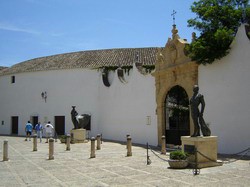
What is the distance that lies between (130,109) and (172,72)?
5.58 m

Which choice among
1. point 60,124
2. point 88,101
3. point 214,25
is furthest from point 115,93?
point 214,25

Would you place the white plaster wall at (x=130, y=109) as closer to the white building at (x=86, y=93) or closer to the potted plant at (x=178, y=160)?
the white building at (x=86, y=93)

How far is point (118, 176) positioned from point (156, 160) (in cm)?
335

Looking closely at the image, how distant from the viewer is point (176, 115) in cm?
1703

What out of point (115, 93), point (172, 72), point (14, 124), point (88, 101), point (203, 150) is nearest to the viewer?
point (203, 150)

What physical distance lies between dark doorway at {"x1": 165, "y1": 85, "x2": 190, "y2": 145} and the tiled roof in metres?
8.64

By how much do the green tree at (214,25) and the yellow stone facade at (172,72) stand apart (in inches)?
48.4

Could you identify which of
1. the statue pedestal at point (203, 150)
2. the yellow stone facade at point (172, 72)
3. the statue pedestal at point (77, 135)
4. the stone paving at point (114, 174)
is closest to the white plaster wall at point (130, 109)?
the yellow stone facade at point (172, 72)

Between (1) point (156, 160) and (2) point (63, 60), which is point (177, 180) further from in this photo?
(2) point (63, 60)

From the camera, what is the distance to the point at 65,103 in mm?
27594

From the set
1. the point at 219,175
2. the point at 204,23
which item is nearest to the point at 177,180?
the point at 219,175

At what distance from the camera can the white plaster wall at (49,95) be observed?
26.5m

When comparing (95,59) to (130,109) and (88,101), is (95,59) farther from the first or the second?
(130,109)

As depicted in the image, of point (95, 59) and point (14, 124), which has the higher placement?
point (95, 59)
